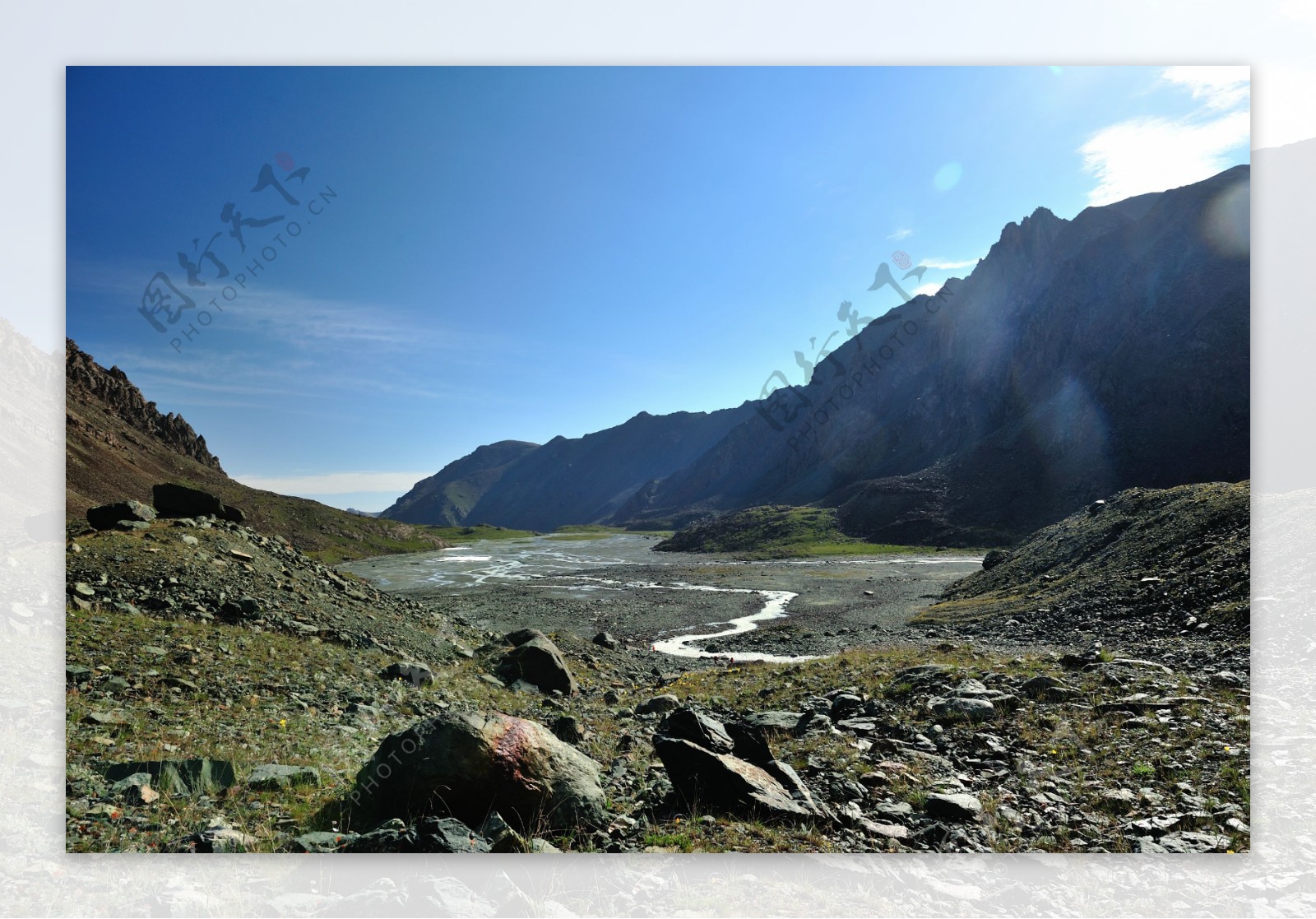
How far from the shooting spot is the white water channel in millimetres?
32531

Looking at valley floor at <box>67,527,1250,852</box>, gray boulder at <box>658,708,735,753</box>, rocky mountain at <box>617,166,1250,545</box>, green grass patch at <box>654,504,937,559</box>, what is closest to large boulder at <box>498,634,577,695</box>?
valley floor at <box>67,527,1250,852</box>

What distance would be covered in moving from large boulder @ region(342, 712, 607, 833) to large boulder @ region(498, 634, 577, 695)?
381 inches

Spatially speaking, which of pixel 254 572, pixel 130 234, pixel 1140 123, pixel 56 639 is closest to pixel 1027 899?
pixel 1140 123

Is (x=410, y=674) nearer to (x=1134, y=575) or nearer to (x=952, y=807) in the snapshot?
(x=952, y=807)

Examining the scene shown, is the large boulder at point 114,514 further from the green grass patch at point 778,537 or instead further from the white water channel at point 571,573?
the green grass patch at point 778,537

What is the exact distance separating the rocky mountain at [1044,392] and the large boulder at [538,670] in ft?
204

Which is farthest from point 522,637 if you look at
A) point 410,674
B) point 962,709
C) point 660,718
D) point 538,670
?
point 962,709

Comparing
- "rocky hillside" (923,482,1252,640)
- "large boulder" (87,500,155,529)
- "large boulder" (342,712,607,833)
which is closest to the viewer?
"large boulder" (342,712,607,833)

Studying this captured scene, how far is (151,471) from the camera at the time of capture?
5900 cm

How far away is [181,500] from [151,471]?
46.9m

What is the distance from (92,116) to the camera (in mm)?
9820

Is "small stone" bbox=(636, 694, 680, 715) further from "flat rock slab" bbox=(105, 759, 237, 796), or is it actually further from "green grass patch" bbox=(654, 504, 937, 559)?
"green grass patch" bbox=(654, 504, 937, 559)

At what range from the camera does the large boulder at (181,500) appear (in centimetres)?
2261

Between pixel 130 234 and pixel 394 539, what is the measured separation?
121754 millimetres
